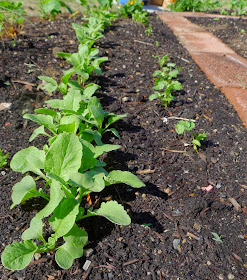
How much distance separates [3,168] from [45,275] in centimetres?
76

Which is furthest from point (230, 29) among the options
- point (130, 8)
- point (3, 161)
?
point (3, 161)

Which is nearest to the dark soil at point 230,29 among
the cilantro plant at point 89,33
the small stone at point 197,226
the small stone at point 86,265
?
the cilantro plant at point 89,33

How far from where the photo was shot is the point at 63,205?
1231mm

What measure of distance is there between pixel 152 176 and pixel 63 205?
65 cm

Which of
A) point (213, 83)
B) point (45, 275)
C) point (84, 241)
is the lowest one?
point (45, 275)

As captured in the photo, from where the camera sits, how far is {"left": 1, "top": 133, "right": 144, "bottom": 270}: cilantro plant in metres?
1.15

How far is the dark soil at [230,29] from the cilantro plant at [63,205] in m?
2.97

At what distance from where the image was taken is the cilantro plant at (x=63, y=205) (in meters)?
1.15

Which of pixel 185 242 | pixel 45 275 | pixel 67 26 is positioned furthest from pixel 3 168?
pixel 67 26

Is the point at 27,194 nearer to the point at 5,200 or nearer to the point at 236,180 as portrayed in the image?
the point at 5,200

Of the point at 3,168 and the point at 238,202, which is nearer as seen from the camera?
the point at 238,202

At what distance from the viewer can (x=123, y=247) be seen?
52.0 inches

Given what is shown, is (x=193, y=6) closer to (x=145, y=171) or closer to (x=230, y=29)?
(x=230, y=29)

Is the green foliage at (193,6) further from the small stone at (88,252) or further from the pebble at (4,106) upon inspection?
the small stone at (88,252)
